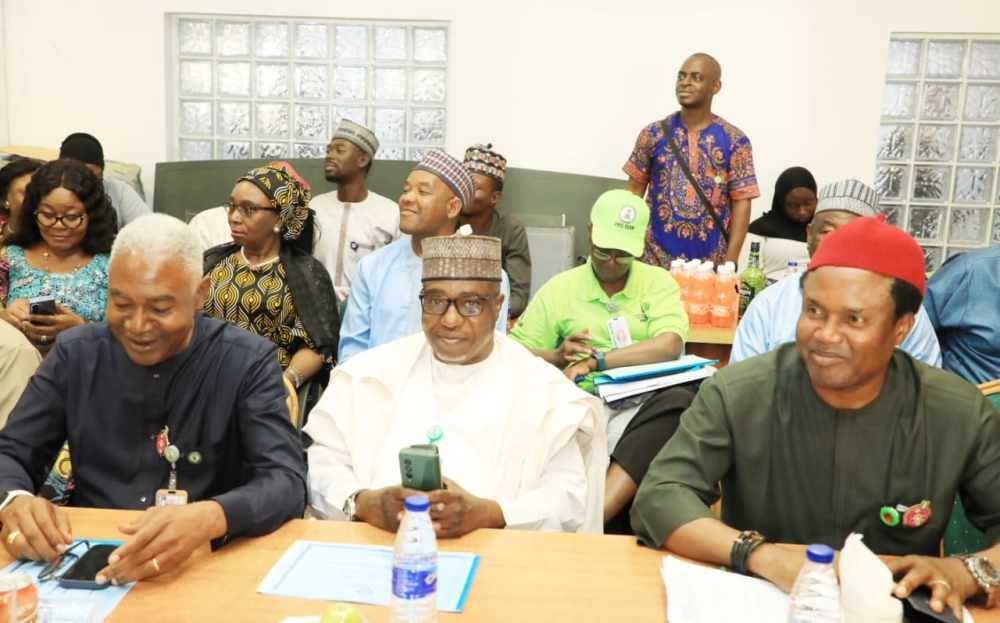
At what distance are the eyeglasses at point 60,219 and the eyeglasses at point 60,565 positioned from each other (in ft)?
7.70

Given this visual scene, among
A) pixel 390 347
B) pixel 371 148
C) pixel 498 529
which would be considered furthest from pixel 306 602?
pixel 371 148

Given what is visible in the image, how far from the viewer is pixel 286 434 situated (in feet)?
7.74

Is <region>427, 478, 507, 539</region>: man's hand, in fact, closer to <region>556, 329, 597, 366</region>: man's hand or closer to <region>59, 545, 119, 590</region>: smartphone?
<region>59, 545, 119, 590</region>: smartphone

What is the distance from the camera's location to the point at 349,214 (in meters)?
6.09

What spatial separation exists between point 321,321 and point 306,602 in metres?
2.61

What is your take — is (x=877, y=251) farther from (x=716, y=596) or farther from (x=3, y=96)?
(x=3, y=96)

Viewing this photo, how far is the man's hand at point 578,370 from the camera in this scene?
385 cm

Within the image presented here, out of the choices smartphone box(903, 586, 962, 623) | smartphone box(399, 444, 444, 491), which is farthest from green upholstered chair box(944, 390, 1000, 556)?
smartphone box(399, 444, 444, 491)

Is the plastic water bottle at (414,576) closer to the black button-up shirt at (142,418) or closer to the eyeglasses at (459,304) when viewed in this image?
the black button-up shirt at (142,418)

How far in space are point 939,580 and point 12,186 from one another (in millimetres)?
4554

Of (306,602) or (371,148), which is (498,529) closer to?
(306,602)

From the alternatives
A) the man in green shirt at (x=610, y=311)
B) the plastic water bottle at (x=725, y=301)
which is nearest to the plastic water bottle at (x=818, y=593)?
the man in green shirt at (x=610, y=311)

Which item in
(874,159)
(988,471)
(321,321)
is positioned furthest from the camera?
(874,159)

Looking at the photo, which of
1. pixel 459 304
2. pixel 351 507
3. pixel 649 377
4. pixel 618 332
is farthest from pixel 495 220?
pixel 351 507
